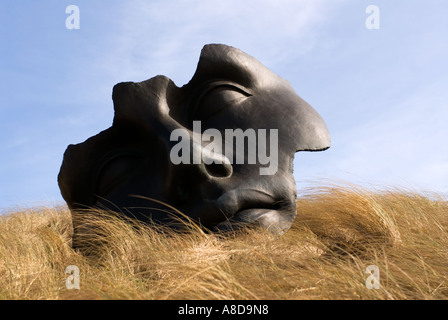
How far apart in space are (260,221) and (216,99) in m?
1.12

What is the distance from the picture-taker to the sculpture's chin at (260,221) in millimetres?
3705

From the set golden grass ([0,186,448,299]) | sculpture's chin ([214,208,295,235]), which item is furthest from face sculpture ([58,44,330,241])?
golden grass ([0,186,448,299])

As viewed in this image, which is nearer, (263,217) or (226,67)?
(263,217)

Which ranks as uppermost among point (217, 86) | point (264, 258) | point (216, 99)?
point (217, 86)

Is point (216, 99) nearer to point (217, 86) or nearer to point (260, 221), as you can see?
point (217, 86)

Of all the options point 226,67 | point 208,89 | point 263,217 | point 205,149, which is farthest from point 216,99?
point 263,217

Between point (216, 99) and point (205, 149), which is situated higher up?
point (216, 99)

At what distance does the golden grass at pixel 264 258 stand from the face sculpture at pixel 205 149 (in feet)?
0.79

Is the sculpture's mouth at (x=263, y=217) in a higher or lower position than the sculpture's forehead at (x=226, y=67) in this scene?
lower

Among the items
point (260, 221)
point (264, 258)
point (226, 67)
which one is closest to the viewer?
point (264, 258)

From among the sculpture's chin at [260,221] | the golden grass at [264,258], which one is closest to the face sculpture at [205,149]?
the sculpture's chin at [260,221]

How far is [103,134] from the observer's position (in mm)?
4293

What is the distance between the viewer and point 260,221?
12.2 feet

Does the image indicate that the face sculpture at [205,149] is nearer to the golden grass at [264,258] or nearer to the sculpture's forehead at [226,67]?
the sculpture's forehead at [226,67]
